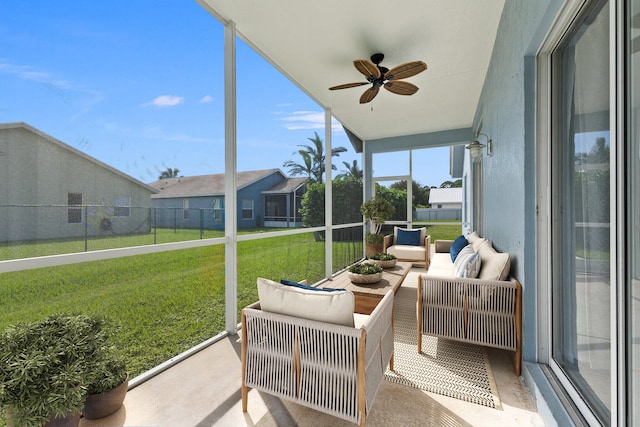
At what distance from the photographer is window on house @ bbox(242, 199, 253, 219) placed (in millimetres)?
3068

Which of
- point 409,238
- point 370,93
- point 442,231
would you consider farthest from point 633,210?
point 442,231

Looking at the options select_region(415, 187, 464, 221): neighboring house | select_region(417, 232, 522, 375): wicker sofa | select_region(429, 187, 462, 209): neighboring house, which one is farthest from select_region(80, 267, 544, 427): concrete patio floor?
select_region(429, 187, 462, 209): neighboring house

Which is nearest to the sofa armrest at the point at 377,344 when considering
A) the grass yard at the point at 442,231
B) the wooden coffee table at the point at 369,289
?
the wooden coffee table at the point at 369,289

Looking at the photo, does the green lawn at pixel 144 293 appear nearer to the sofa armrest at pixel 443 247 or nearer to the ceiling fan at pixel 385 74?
the ceiling fan at pixel 385 74

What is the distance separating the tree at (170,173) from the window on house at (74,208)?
55cm

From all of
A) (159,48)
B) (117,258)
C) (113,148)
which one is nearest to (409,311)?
(117,258)

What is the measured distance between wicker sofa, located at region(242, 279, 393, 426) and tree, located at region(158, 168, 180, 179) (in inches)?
49.1

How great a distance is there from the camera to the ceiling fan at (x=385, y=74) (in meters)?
2.81

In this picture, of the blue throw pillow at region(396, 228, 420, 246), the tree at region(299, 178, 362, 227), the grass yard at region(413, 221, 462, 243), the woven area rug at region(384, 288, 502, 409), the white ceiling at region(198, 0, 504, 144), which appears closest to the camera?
the woven area rug at region(384, 288, 502, 409)

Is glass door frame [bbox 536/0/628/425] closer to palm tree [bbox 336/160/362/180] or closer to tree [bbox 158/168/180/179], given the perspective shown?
tree [bbox 158/168/180/179]

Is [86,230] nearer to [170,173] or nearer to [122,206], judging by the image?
[122,206]

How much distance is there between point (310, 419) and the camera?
159 cm

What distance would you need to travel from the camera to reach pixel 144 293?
2.12m

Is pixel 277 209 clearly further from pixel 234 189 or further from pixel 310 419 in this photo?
pixel 310 419
